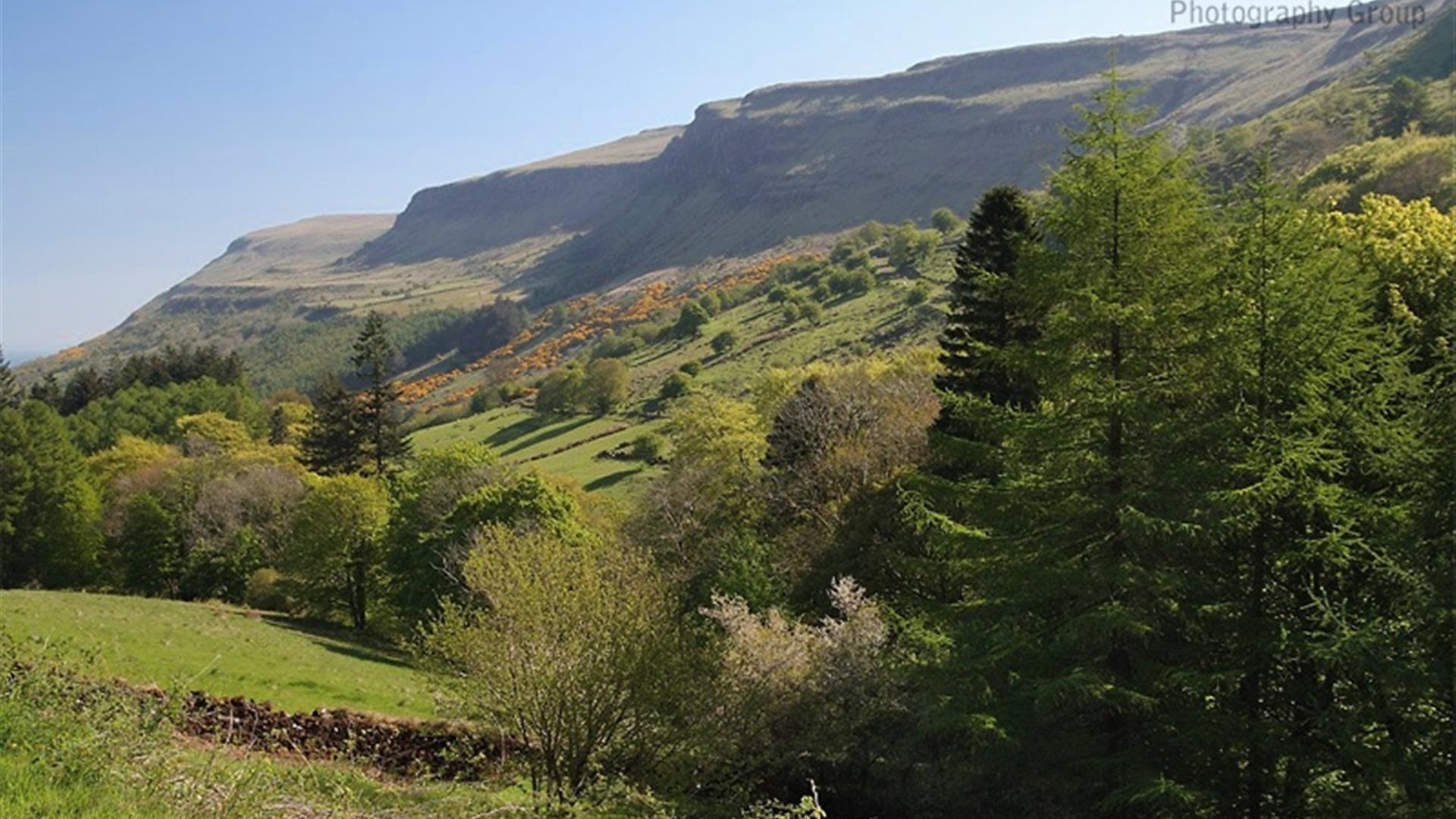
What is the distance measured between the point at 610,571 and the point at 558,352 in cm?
16294

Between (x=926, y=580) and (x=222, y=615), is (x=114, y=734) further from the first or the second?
(x=222, y=615)

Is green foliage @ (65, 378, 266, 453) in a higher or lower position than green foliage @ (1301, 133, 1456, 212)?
lower

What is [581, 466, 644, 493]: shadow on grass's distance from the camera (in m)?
75.8

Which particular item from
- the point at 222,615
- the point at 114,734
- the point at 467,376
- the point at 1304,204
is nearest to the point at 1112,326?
the point at 1304,204

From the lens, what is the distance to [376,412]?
68.0 meters

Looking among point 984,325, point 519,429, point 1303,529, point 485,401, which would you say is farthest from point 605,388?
point 1303,529

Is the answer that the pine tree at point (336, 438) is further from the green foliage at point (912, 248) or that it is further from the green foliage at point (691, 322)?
the green foliage at point (912, 248)

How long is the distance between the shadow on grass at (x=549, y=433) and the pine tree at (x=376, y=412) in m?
27.8

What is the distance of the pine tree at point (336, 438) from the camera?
2650 inches

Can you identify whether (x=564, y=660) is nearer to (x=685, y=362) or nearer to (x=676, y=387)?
(x=676, y=387)

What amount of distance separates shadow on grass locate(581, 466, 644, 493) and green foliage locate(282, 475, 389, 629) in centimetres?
2902

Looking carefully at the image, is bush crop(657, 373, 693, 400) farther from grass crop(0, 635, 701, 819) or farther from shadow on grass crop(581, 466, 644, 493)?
grass crop(0, 635, 701, 819)

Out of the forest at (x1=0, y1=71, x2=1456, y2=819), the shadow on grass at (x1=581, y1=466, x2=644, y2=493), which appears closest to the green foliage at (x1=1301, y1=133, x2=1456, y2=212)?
the forest at (x1=0, y1=71, x2=1456, y2=819)

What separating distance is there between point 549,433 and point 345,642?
216ft
